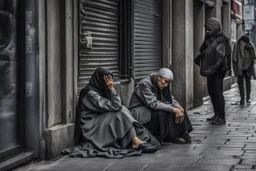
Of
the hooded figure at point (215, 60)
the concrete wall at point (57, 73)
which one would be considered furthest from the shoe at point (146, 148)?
the hooded figure at point (215, 60)

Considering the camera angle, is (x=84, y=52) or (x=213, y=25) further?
(x=213, y=25)

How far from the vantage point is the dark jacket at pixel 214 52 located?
12.1 meters

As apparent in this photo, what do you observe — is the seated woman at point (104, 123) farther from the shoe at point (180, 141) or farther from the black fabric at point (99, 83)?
the shoe at point (180, 141)

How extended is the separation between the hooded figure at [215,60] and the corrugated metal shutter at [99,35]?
1.59 meters

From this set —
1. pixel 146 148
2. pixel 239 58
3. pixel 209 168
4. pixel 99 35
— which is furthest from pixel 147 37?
pixel 209 168

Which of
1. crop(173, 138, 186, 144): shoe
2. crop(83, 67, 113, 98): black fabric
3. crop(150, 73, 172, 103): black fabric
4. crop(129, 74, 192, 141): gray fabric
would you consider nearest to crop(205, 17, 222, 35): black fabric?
crop(150, 73, 172, 103): black fabric

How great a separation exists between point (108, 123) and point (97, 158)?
0.66 metres

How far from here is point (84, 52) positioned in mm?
9867

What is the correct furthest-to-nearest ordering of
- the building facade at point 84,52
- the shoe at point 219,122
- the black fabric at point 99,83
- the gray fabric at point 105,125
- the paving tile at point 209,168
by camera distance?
1. the shoe at point 219,122
2. the black fabric at point 99,83
3. the gray fabric at point 105,125
4. the building facade at point 84,52
5. the paving tile at point 209,168

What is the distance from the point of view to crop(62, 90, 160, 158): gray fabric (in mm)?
8727

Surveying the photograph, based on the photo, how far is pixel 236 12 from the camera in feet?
90.2

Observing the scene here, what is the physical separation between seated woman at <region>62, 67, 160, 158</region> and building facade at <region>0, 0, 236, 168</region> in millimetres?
149

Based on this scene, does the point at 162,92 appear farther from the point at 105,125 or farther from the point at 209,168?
the point at 209,168

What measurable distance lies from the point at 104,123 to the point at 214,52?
12.9ft
